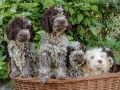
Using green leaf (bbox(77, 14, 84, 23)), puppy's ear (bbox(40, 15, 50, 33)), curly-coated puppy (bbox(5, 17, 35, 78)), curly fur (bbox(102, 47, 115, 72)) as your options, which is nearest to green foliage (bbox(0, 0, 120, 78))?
green leaf (bbox(77, 14, 84, 23))

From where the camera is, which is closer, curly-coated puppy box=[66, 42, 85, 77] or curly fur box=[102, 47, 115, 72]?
curly-coated puppy box=[66, 42, 85, 77]

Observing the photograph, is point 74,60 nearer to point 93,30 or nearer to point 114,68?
point 114,68

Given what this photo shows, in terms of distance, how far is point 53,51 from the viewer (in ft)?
12.2

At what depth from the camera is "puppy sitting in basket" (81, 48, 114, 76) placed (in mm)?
3848

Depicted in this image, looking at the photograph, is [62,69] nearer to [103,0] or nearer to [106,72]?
[106,72]

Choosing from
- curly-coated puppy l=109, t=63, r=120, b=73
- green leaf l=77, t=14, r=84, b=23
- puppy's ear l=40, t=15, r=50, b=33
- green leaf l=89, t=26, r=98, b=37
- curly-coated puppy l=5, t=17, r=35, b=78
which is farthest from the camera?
green leaf l=89, t=26, r=98, b=37

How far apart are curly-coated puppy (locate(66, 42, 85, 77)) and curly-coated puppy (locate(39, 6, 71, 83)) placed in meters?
0.06

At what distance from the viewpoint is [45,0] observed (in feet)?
16.4

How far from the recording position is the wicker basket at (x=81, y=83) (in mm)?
3674

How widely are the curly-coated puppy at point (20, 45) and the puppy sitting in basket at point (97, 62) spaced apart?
52cm

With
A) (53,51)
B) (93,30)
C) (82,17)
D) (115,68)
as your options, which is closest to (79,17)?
(82,17)

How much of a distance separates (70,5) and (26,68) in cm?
149

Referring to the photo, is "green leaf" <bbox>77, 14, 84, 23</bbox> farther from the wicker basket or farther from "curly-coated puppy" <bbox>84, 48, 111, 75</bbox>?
the wicker basket

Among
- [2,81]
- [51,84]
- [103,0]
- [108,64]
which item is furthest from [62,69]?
[103,0]
